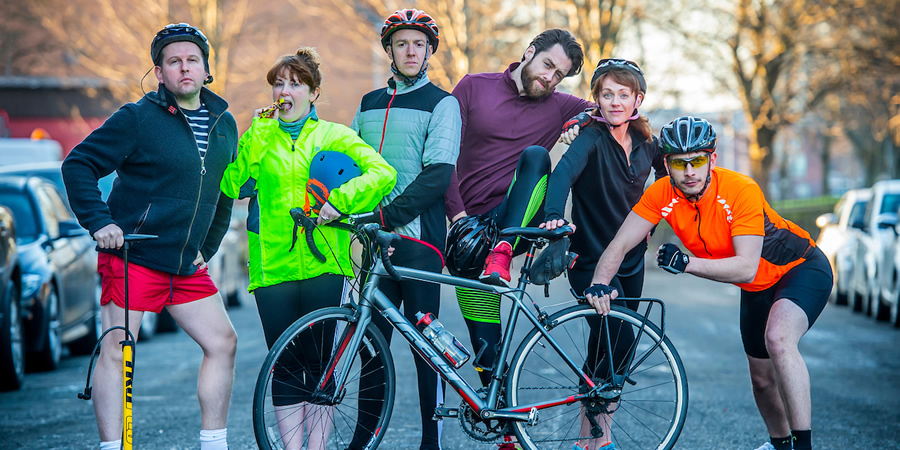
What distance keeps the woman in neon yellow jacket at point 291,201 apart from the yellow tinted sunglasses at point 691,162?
132 centimetres

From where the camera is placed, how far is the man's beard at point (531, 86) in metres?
5.12

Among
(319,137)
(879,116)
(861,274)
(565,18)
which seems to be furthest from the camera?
(879,116)

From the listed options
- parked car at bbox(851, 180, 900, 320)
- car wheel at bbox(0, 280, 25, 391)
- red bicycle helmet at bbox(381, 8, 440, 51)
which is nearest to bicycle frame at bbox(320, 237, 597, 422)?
red bicycle helmet at bbox(381, 8, 440, 51)

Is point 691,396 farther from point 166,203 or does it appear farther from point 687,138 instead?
point 166,203

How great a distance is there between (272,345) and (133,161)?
3.45 feet

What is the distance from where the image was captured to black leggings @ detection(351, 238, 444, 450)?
4.79 m

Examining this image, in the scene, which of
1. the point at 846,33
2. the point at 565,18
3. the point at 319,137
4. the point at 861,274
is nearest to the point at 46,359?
the point at 319,137

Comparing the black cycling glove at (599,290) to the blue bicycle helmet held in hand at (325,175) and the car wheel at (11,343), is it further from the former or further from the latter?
the car wheel at (11,343)

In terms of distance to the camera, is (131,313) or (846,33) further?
(846,33)

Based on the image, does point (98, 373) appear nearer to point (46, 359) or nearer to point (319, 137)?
point (319, 137)

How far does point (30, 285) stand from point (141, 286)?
4.59 metres

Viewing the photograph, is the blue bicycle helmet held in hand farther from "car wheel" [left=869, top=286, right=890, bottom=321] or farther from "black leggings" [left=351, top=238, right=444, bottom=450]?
"car wheel" [left=869, top=286, right=890, bottom=321]

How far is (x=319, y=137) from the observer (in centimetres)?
470

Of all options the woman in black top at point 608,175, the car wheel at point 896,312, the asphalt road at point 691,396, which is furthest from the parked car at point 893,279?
the woman in black top at point 608,175
